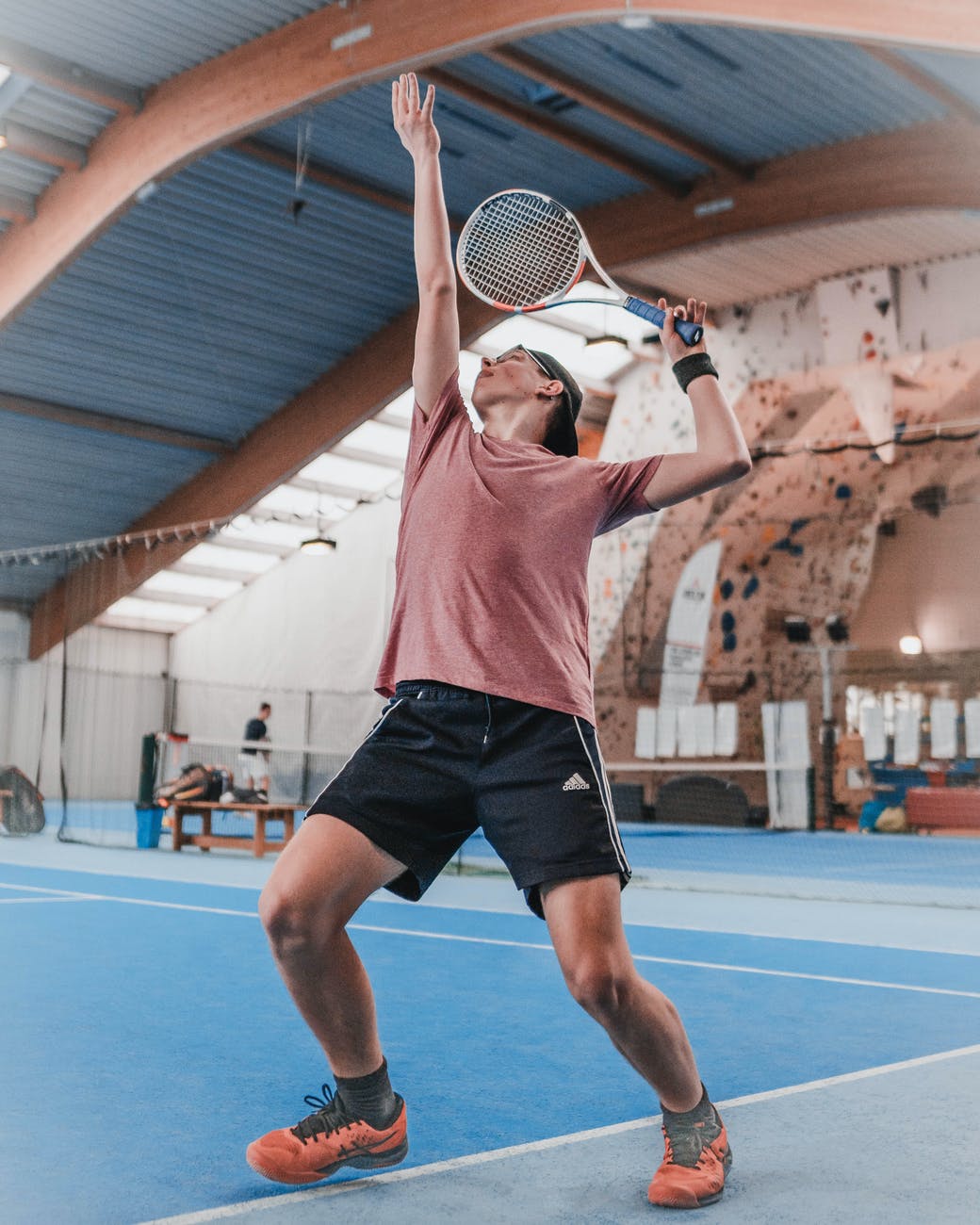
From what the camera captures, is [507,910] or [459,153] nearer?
[507,910]

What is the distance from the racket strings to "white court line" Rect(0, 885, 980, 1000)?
294cm

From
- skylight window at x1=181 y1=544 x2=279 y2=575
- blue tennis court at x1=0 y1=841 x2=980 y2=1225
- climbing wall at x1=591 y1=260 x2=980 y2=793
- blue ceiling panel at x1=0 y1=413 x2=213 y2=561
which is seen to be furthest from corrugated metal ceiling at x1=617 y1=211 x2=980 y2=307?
blue tennis court at x1=0 y1=841 x2=980 y2=1225

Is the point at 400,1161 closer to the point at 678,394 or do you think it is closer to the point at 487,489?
the point at 487,489

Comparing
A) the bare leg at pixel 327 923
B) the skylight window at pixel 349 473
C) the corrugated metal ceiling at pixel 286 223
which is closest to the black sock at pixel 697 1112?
the bare leg at pixel 327 923

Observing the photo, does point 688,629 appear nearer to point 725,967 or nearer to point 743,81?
point 743,81

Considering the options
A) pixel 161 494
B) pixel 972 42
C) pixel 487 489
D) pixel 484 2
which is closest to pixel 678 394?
pixel 161 494

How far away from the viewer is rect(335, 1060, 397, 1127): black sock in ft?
8.07

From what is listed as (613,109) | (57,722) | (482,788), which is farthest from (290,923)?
(57,722)

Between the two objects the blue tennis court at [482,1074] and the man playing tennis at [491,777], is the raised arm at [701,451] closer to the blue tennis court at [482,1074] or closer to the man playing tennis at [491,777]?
the man playing tennis at [491,777]

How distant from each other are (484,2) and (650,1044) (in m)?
8.22

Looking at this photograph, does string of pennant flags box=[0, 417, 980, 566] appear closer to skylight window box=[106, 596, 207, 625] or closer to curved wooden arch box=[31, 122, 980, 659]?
curved wooden arch box=[31, 122, 980, 659]

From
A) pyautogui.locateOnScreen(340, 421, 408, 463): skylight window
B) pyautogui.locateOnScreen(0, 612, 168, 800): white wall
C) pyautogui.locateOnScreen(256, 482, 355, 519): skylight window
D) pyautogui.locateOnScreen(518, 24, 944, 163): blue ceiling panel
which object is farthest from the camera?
pyautogui.locateOnScreen(0, 612, 168, 800): white wall

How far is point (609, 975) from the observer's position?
225 centimetres

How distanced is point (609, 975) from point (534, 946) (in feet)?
12.4
